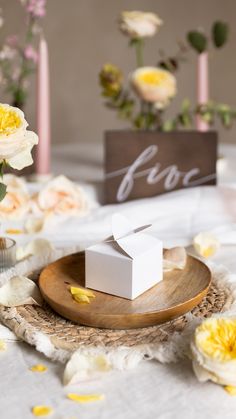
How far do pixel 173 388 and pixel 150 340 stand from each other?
71 mm

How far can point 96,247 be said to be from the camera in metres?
0.73

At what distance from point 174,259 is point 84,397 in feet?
0.94

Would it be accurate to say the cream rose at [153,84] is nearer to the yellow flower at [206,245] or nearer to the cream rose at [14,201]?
the cream rose at [14,201]

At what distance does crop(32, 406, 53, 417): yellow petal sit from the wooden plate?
13cm

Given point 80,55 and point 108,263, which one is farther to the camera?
point 80,55

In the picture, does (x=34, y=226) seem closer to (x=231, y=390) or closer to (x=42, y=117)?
(x=42, y=117)

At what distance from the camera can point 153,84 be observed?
136 cm

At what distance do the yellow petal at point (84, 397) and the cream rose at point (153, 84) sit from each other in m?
0.93

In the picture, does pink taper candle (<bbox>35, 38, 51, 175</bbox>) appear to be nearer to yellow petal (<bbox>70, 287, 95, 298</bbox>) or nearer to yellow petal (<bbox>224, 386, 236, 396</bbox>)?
yellow petal (<bbox>70, 287, 95, 298</bbox>)

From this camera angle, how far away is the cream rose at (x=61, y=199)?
1.20 meters

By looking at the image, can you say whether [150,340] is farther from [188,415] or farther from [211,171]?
[211,171]

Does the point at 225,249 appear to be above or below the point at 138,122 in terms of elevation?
below

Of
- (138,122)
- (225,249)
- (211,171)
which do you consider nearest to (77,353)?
(225,249)

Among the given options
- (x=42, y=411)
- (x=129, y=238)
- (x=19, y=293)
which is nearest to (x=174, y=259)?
(x=129, y=238)
